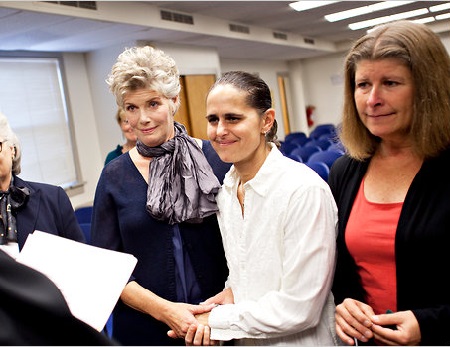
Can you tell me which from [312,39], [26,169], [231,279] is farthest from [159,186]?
[312,39]

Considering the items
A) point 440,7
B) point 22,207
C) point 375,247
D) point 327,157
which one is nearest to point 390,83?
point 375,247

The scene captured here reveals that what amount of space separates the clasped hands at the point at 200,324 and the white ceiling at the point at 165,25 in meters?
1.63

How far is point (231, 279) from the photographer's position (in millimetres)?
Answer: 1486

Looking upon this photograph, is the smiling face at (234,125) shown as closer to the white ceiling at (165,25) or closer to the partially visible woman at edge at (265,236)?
the partially visible woman at edge at (265,236)

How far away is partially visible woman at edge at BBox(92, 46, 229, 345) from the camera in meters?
1.56

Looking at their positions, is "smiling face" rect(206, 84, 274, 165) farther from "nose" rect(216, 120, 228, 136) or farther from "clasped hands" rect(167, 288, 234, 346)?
"clasped hands" rect(167, 288, 234, 346)

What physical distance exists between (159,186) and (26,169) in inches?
207

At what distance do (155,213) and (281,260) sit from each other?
1.54ft

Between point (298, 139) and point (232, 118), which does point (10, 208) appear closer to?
point (232, 118)

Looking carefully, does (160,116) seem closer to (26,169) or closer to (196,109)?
(26,169)

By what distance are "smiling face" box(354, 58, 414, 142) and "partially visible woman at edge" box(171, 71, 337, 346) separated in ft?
0.78

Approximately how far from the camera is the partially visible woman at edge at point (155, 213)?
5.13ft

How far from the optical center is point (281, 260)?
4.33ft

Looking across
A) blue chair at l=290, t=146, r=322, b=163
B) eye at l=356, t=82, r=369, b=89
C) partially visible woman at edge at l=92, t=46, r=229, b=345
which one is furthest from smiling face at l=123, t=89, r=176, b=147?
blue chair at l=290, t=146, r=322, b=163
